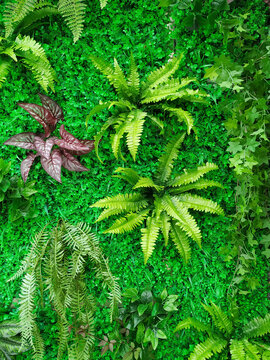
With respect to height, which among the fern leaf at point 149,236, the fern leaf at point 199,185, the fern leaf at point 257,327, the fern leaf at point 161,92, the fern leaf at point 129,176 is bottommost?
the fern leaf at point 257,327

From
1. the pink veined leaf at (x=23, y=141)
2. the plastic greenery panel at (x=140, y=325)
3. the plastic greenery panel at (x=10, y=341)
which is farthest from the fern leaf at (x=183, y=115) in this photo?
the plastic greenery panel at (x=10, y=341)

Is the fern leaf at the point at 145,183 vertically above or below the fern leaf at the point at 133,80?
below

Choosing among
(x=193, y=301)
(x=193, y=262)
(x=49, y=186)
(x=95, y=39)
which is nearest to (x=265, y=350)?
(x=193, y=301)

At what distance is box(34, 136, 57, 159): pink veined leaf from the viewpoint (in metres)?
2.38

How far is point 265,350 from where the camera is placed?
249cm

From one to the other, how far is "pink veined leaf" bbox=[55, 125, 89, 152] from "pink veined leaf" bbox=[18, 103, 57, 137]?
127 mm

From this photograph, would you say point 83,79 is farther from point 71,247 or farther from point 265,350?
point 265,350

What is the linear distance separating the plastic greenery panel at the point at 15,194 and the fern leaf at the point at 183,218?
1133 millimetres

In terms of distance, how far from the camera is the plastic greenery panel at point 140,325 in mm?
2486

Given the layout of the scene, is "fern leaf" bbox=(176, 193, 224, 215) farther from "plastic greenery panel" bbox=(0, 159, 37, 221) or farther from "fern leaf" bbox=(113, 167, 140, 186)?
"plastic greenery panel" bbox=(0, 159, 37, 221)

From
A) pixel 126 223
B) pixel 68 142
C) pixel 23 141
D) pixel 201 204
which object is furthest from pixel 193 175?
pixel 23 141

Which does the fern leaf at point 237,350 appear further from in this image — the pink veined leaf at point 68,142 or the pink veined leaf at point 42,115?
the pink veined leaf at point 42,115

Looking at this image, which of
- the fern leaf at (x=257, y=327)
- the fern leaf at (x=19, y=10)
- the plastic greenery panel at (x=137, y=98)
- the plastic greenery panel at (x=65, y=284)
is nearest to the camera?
the fern leaf at (x=19, y=10)

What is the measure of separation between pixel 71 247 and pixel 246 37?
2.41 meters
